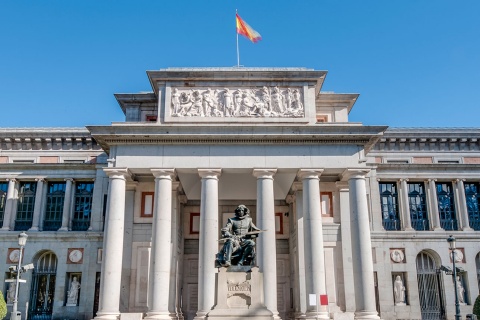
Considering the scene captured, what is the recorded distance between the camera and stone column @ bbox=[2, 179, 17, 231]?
128 feet

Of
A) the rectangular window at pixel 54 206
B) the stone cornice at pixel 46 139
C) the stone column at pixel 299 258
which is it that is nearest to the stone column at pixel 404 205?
the stone column at pixel 299 258

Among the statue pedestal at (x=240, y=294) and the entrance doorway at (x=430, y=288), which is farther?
the entrance doorway at (x=430, y=288)

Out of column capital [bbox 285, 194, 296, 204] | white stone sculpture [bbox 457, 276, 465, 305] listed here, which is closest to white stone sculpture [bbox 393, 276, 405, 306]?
white stone sculpture [bbox 457, 276, 465, 305]

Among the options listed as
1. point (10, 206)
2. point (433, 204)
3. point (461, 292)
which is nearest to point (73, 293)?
point (10, 206)

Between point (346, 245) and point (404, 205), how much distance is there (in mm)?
9107

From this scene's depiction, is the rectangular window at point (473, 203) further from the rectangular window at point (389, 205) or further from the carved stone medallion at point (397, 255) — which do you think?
the carved stone medallion at point (397, 255)

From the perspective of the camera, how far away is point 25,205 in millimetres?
39906

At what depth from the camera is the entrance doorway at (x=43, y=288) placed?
37.5 meters

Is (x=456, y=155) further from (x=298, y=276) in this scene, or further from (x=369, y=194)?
(x=298, y=276)

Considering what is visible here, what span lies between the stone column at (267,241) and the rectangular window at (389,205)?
14139mm

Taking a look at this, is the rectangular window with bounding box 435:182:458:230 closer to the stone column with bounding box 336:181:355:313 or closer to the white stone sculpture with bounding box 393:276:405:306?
the white stone sculpture with bounding box 393:276:405:306

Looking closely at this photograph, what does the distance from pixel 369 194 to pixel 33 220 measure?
26.6 meters

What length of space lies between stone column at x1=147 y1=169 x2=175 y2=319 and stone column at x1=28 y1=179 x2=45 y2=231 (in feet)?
46.0

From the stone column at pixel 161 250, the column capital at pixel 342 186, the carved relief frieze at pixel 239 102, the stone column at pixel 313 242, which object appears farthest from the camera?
the column capital at pixel 342 186
